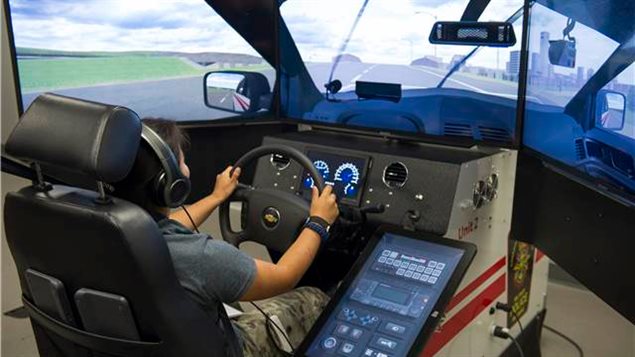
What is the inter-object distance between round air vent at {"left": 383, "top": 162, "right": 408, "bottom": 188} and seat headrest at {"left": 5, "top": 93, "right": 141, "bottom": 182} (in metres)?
1.00

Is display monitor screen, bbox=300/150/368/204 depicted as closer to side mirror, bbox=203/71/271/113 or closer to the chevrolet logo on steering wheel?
the chevrolet logo on steering wheel

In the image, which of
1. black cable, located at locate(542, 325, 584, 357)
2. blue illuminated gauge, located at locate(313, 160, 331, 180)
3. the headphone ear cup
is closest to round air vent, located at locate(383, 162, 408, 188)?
blue illuminated gauge, located at locate(313, 160, 331, 180)

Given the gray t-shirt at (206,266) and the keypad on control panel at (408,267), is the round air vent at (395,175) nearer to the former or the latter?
the keypad on control panel at (408,267)

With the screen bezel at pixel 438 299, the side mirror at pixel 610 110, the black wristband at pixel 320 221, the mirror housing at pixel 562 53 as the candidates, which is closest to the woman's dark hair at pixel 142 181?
the black wristband at pixel 320 221

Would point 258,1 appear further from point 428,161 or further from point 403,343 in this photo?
point 403,343

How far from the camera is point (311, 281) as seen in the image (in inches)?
85.2

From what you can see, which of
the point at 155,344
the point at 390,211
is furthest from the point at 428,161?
the point at 155,344

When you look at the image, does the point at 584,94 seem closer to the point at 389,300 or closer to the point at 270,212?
the point at 389,300

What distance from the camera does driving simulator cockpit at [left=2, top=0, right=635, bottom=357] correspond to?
1317 millimetres

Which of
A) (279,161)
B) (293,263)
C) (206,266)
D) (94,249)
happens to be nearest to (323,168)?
(279,161)

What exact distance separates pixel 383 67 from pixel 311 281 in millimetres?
850

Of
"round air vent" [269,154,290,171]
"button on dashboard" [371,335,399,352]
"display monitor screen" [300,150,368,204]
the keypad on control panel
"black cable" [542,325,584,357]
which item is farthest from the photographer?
"black cable" [542,325,584,357]

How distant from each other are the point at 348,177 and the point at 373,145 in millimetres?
210

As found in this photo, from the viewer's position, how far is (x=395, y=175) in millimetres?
2000
